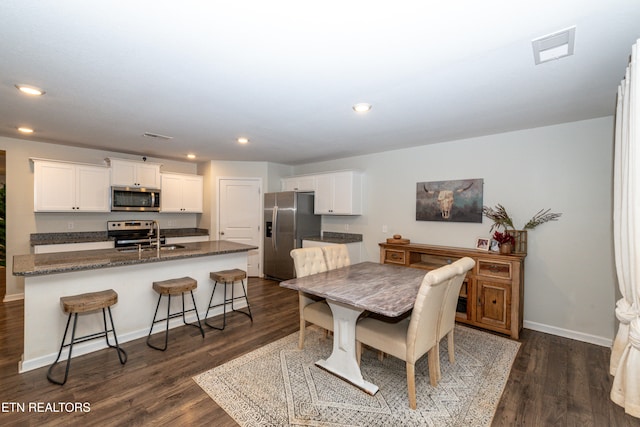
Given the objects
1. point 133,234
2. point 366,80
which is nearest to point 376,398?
point 366,80

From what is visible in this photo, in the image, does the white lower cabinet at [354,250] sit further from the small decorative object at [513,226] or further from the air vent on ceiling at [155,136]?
the air vent on ceiling at [155,136]

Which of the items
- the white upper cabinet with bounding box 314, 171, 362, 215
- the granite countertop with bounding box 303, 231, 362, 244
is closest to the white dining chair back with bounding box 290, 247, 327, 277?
the granite countertop with bounding box 303, 231, 362, 244

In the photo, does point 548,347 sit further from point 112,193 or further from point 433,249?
point 112,193

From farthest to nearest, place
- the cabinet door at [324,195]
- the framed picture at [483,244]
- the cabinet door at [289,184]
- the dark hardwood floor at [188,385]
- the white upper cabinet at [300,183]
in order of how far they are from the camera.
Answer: the cabinet door at [289,184]
the white upper cabinet at [300,183]
the cabinet door at [324,195]
the framed picture at [483,244]
the dark hardwood floor at [188,385]

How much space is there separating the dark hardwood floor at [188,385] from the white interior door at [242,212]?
8.60 ft

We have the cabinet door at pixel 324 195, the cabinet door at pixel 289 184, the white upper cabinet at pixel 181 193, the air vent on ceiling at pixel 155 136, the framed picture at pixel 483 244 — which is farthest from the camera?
the cabinet door at pixel 289 184

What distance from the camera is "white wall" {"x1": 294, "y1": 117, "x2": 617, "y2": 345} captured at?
10.0 feet

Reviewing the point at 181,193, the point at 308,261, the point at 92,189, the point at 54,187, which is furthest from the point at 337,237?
the point at 54,187

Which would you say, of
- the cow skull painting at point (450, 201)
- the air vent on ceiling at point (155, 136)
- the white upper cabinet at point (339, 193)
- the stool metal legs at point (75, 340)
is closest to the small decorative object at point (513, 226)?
the cow skull painting at point (450, 201)

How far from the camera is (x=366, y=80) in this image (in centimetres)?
220

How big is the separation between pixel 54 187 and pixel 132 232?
1273mm

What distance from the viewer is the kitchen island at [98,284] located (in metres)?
2.51

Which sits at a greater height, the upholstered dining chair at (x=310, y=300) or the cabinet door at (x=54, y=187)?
the cabinet door at (x=54, y=187)

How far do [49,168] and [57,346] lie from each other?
9.57 ft
